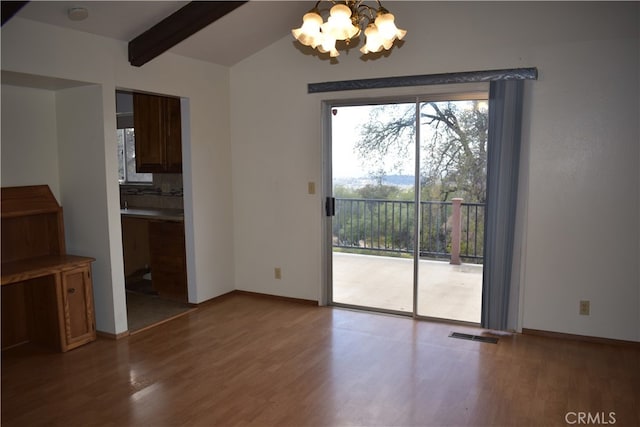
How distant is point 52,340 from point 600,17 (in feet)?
15.6

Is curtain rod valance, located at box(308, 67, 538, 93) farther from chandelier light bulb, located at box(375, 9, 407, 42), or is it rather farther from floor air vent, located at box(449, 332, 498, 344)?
floor air vent, located at box(449, 332, 498, 344)

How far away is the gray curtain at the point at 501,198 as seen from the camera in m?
3.76

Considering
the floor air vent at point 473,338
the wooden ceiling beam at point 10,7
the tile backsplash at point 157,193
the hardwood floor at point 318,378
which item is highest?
the wooden ceiling beam at point 10,7

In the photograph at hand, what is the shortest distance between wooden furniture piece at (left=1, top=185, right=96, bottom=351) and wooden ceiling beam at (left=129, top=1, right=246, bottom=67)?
136cm

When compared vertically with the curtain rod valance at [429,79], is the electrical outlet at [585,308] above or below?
below

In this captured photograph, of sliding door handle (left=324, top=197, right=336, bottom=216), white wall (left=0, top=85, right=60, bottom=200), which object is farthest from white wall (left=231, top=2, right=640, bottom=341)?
white wall (left=0, top=85, right=60, bottom=200)

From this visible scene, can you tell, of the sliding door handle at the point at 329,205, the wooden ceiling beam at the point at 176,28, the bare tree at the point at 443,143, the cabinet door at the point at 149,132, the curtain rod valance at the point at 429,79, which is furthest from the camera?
the cabinet door at the point at 149,132

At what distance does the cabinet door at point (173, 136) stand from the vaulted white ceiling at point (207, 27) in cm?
57

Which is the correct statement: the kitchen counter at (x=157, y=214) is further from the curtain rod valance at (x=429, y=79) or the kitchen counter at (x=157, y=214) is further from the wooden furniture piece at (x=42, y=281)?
the curtain rod valance at (x=429, y=79)

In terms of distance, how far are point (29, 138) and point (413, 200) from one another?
3227mm

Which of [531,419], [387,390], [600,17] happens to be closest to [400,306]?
[387,390]

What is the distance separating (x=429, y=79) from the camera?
4.04 meters

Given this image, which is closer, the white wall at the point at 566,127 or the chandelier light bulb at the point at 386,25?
the chandelier light bulb at the point at 386,25

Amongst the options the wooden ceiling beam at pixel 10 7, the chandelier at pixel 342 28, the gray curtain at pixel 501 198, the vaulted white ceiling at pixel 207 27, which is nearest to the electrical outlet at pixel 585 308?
the gray curtain at pixel 501 198
